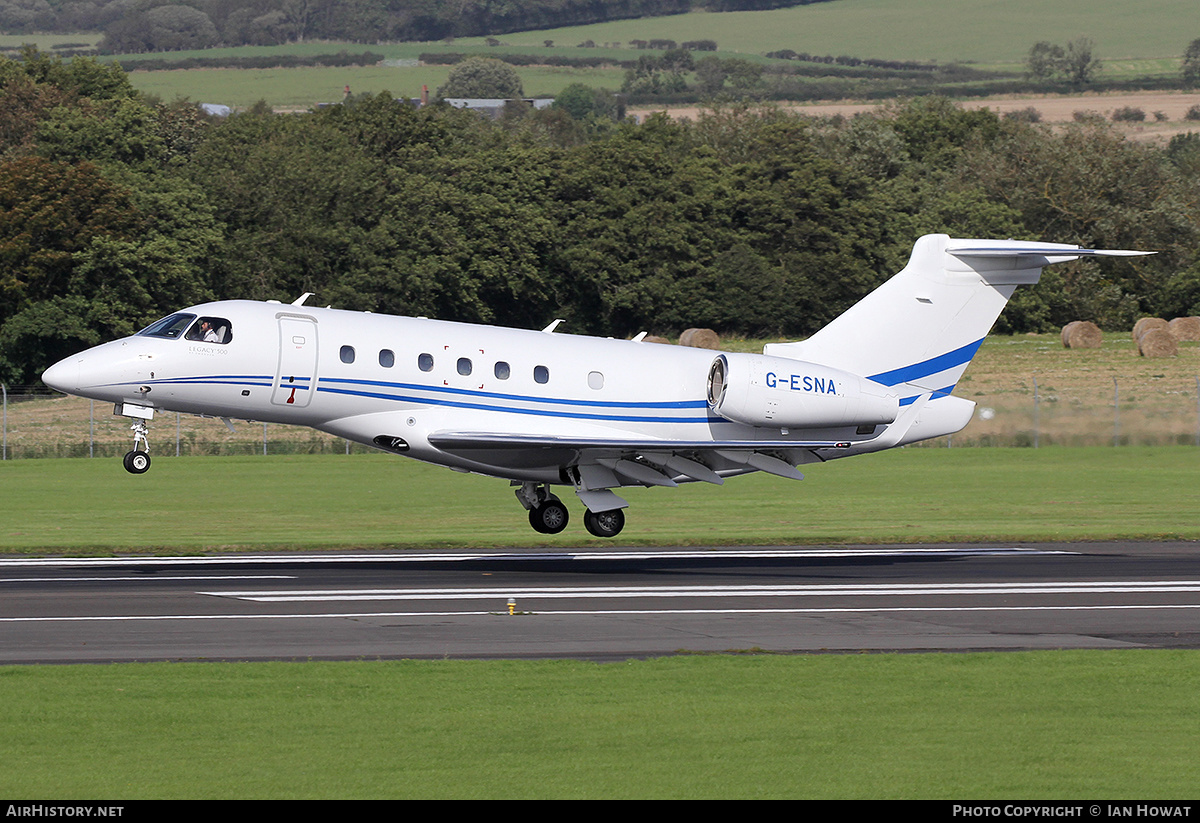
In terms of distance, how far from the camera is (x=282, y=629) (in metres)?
18.2

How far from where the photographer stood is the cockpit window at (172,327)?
2562 cm

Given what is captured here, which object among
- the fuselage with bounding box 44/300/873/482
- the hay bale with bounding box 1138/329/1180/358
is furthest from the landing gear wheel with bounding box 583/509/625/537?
the hay bale with bounding box 1138/329/1180/358

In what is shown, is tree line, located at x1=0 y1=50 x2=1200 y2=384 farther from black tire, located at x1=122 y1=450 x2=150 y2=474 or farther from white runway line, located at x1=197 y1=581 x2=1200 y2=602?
white runway line, located at x1=197 y1=581 x2=1200 y2=602

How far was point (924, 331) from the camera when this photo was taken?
28.7 metres

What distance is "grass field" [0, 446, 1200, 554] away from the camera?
31.4m

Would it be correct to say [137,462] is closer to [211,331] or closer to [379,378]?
[211,331]

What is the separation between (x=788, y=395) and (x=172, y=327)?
10.7 meters

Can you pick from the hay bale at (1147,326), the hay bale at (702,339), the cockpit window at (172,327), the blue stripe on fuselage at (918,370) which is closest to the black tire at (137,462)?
the cockpit window at (172,327)

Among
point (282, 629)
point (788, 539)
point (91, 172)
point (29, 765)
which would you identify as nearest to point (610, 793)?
point (29, 765)

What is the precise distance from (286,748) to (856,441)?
1779 cm

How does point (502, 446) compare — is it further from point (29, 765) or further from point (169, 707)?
point (29, 765)

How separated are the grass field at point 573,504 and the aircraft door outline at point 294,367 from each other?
173 inches

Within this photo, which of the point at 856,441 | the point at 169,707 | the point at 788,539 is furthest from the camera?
the point at 788,539

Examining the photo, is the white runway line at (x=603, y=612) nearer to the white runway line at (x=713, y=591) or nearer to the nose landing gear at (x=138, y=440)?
the white runway line at (x=713, y=591)
